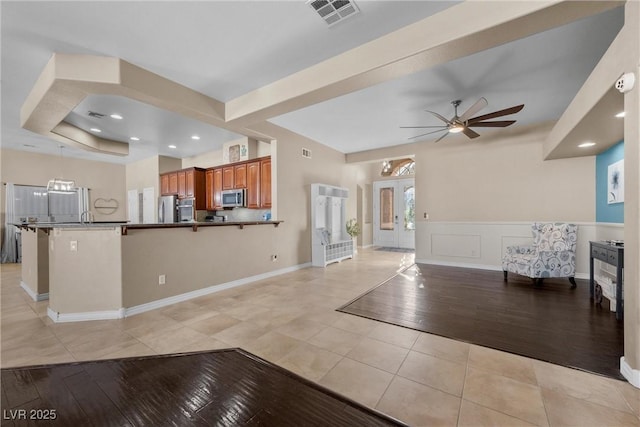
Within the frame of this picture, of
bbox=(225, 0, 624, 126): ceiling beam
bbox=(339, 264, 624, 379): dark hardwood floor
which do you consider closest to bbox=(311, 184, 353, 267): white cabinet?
bbox=(339, 264, 624, 379): dark hardwood floor

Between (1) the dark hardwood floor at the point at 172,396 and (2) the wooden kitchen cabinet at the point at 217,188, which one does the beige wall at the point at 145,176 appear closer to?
(2) the wooden kitchen cabinet at the point at 217,188

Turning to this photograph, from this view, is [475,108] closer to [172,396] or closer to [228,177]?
[172,396]

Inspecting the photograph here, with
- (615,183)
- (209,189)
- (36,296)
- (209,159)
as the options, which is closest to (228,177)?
(209,189)

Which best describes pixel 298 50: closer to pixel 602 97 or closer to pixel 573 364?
pixel 602 97

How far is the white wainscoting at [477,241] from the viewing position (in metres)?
4.53

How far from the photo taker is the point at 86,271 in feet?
9.89

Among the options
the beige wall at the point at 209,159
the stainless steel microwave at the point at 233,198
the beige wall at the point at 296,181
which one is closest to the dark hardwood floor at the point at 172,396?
the beige wall at the point at 296,181

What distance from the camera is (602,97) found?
235 cm

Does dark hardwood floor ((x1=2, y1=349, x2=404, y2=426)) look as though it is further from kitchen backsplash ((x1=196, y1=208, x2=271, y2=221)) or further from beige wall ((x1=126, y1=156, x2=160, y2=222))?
beige wall ((x1=126, y1=156, x2=160, y2=222))

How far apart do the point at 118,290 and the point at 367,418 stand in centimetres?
313

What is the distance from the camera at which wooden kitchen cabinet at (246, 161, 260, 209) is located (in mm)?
5438

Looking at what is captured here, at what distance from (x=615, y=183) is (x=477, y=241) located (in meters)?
2.27

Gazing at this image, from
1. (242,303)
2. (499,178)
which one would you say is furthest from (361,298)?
(499,178)

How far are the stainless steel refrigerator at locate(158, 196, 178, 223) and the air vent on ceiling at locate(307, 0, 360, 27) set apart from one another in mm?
5924
